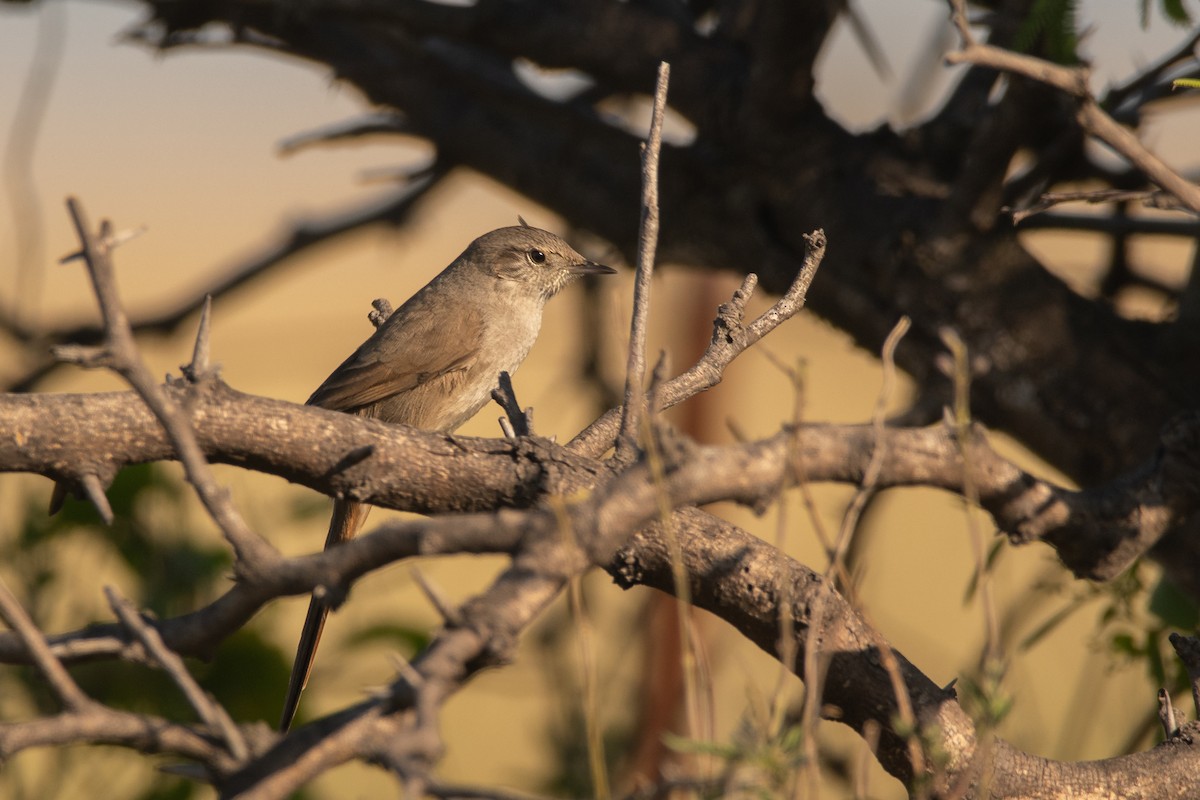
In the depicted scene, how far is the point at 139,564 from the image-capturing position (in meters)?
4.10

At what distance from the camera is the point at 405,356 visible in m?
4.16

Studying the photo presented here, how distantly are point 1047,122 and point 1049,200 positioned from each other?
1.49 m

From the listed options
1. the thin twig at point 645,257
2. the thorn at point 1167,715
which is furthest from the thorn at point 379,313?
the thorn at point 1167,715

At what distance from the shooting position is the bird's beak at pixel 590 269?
4.60 meters

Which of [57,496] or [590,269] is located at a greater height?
[590,269]

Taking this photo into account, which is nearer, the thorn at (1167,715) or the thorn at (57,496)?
the thorn at (57,496)

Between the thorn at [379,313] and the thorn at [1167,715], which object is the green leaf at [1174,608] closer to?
the thorn at [1167,715]

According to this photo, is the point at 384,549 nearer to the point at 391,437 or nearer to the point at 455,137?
the point at 391,437

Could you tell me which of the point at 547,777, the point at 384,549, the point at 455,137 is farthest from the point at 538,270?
the point at 384,549

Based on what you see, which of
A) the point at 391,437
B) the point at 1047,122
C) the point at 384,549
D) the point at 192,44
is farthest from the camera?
the point at 192,44

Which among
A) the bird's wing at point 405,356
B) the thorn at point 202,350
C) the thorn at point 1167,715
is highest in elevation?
the thorn at point 202,350

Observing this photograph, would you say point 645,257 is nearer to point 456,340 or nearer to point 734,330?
point 734,330

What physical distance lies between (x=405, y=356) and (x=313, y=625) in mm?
1139

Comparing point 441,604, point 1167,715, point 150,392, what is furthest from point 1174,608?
point 150,392
